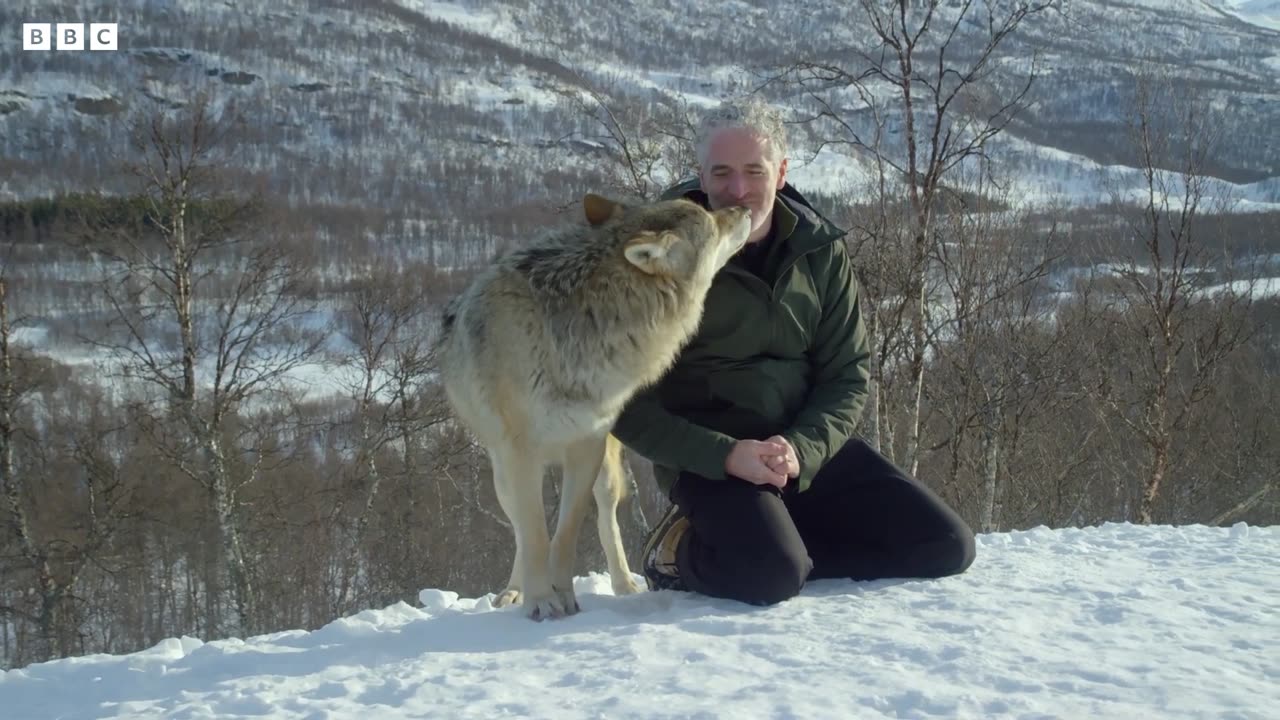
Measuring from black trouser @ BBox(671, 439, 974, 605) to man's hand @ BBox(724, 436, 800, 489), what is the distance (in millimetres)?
106

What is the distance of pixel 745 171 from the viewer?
3.74m

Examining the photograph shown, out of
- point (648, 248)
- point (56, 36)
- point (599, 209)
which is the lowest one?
point (648, 248)

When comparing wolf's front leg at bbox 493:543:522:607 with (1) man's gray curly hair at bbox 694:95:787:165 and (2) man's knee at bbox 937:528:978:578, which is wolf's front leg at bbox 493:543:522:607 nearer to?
(2) man's knee at bbox 937:528:978:578

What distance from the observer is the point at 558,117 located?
12306 centimetres

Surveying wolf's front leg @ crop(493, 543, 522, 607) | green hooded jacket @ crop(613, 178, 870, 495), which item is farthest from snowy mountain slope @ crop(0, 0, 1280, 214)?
wolf's front leg @ crop(493, 543, 522, 607)

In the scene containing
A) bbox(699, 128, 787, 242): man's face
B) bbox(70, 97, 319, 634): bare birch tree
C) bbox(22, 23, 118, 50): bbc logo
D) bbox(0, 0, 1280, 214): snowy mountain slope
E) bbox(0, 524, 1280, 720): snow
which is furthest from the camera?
bbox(0, 0, 1280, 214): snowy mountain slope

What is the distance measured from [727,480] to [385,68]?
480ft

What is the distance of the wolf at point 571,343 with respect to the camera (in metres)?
3.41

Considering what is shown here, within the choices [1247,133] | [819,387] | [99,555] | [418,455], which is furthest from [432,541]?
[1247,133]

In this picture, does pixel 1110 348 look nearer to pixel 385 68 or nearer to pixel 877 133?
pixel 877 133

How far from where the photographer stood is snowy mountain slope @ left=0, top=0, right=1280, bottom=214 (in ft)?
260

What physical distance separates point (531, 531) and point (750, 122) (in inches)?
83.2

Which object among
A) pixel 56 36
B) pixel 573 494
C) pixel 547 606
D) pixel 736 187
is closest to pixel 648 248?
pixel 736 187

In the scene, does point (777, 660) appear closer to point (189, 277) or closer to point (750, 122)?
point (750, 122)
